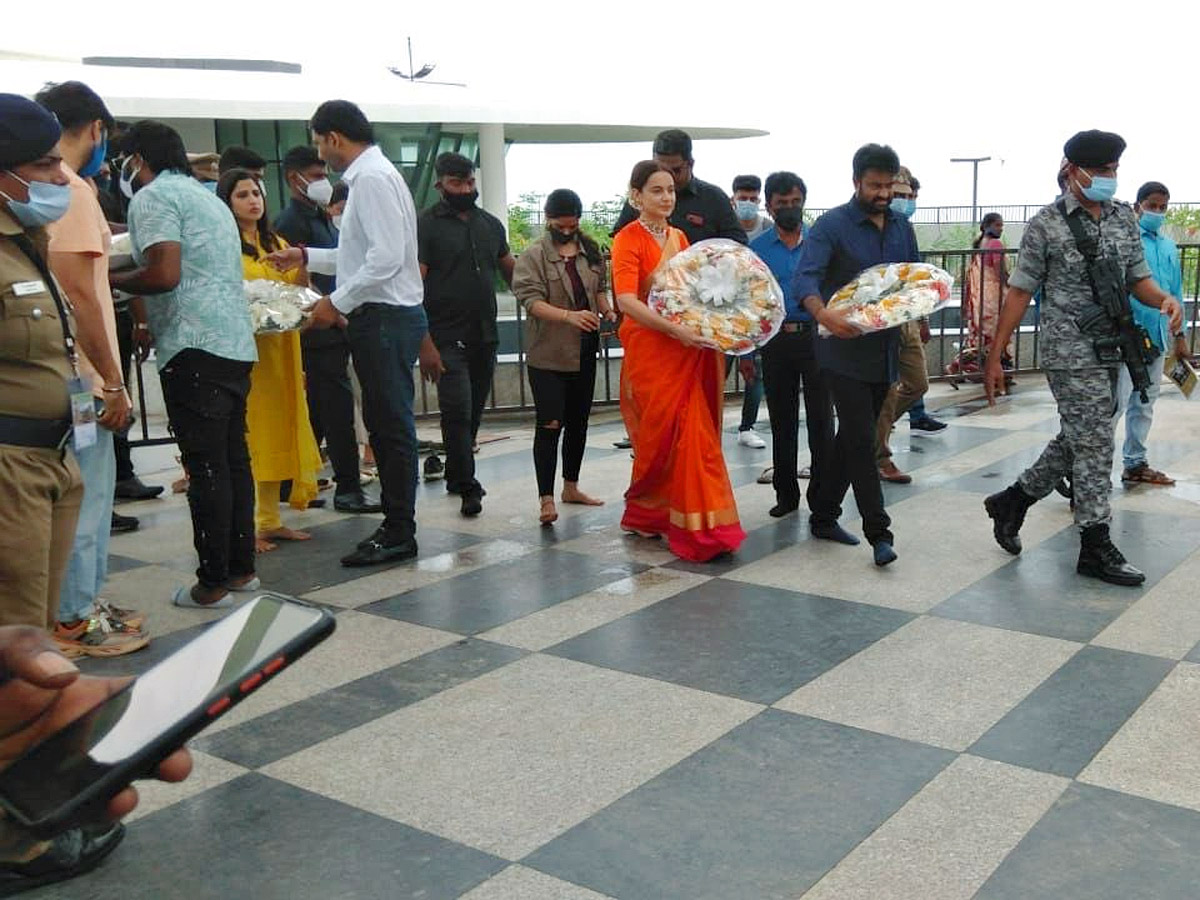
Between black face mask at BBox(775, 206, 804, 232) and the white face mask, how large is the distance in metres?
2.55

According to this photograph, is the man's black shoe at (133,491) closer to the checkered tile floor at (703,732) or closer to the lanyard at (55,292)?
the checkered tile floor at (703,732)

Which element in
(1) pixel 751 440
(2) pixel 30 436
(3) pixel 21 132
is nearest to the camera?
(3) pixel 21 132

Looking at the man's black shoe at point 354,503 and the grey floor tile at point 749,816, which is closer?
the grey floor tile at point 749,816

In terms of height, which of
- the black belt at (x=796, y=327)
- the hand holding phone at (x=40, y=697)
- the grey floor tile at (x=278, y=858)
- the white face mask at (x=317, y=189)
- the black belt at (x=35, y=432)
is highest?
the white face mask at (x=317, y=189)

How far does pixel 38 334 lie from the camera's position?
132 inches

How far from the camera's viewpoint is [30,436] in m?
3.38

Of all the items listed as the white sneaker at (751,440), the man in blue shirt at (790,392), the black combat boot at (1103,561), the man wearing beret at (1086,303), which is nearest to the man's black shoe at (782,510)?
the man in blue shirt at (790,392)

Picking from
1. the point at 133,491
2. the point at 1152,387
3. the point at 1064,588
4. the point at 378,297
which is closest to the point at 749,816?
the point at 1064,588

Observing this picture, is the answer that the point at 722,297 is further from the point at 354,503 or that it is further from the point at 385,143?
the point at 385,143

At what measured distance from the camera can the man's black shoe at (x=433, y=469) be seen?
770cm

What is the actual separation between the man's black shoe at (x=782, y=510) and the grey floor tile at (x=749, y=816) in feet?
9.38

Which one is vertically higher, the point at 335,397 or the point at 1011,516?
the point at 335,397

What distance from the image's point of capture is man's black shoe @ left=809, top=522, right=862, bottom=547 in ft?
19.2

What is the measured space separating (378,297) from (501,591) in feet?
4.82
